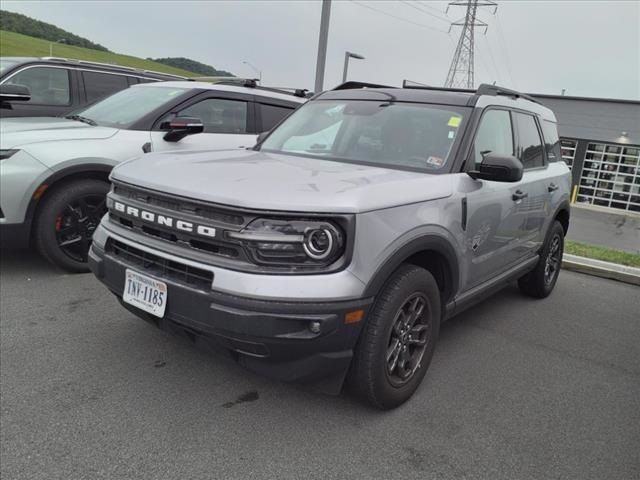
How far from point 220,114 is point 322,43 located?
19.4ft

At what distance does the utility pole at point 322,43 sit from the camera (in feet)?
35.1

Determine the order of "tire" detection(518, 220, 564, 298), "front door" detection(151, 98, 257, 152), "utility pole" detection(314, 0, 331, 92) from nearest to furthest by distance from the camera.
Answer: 1. "tire" detection(518, 220, 564, 298)
2. "front door" detection(151, 98, 257, 152)
3. "utility pole" detection(314, 0, 331, 92)

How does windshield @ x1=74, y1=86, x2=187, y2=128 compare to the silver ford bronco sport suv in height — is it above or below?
above

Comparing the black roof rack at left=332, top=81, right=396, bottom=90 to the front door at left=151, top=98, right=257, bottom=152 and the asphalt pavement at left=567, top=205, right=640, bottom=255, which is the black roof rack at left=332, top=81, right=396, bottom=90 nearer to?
the front door at left=151, top=98, right=257, bottom=152

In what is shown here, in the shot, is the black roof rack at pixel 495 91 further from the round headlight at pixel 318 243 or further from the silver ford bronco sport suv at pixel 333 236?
the round headlight at pixel 318 243

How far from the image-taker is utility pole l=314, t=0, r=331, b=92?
1070 cm

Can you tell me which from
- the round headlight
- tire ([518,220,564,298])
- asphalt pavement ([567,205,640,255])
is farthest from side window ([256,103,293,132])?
asphalt pavement ([567,205,640,255])

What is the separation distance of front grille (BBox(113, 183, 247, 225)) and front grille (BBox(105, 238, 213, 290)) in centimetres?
25

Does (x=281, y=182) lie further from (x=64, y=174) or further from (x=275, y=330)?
(x=64, y=174)

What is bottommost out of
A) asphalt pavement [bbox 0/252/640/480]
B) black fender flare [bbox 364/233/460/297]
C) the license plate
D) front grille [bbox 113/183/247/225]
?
asphalt pavement [bbox 0/252/640/480]

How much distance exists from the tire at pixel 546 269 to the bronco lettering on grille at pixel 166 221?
363 centimetres

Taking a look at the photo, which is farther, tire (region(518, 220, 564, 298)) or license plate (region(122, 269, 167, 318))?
tire (region(518, 220, 564, 298))

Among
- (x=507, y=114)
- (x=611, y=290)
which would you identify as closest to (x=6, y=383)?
(x=507, y=114)

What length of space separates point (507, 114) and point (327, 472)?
3.02 metres
